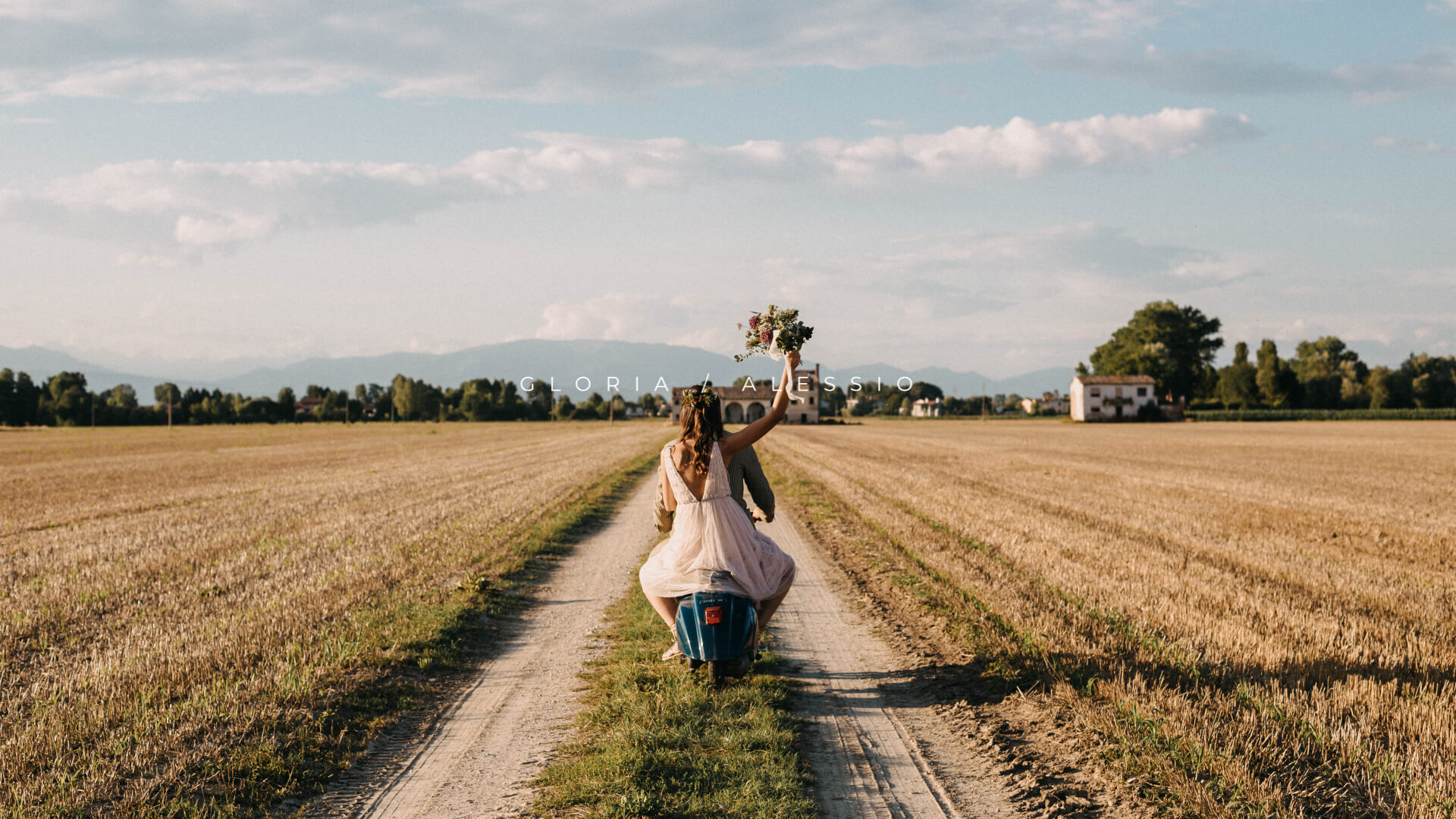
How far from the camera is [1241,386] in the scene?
410 ft

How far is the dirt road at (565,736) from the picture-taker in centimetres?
516

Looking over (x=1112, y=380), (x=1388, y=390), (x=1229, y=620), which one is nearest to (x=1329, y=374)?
(x=1388, y=390)

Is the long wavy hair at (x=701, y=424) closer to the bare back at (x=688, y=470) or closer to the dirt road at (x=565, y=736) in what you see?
the bare back at (x=688, y=470)

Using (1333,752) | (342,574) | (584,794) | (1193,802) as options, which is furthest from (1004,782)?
(342,574)

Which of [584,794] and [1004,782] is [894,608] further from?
[584,794]

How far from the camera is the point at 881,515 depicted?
18.1 m

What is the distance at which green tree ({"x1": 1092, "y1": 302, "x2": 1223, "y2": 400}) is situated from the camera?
130 metres

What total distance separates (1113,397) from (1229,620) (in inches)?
4821

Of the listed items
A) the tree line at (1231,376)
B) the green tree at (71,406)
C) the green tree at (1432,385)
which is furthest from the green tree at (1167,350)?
the green tree at (71,406)

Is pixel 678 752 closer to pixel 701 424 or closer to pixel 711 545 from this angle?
pixel 711 545

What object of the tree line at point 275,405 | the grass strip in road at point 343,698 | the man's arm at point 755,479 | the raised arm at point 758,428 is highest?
the tree line at point 275,405

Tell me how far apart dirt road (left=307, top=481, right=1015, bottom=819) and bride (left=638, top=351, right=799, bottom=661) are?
3.78 feet

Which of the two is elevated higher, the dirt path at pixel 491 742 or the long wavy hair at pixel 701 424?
the long wavy hair at pixel 701 424

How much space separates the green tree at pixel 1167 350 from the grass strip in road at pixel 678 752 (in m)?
134
